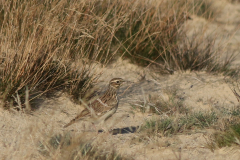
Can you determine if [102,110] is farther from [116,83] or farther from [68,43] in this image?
[68,43]

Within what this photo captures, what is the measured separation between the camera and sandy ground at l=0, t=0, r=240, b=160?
418 centimetres

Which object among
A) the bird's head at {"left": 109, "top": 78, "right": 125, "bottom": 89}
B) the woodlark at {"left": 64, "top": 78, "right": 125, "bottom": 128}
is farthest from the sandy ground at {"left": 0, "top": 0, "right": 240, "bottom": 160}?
the bird's head at {"left": 109, "top": 78, "right": 125, "bottom": 89}

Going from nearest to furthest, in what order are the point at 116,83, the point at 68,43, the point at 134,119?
1. the point at 68,43
2. the point at 116,83
3. the point at 134,119

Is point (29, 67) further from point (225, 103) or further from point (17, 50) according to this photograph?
point (225, 103)

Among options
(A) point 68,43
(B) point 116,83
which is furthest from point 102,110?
(A) point 68,43

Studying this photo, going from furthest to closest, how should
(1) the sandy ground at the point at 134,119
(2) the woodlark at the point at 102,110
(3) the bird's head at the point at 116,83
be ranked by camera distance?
(3) the bird's head at the point at 116,83 → (2) the woodlark at the point at 102,110 → (1) the sandy ground at the point at 134,119

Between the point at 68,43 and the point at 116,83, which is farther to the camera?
the point at 116,83

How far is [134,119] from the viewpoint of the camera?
5598 mm

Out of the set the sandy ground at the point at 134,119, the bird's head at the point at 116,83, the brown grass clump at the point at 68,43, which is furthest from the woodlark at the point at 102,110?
the brown grass clump at the point at 68,43

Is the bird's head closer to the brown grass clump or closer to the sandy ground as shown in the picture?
the brown grass clump

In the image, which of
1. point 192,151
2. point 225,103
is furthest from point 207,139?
point 225,103

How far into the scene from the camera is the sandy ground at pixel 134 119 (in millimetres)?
4180

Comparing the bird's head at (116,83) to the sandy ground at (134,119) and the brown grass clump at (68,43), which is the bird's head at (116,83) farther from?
the sandy ground at (134,119)

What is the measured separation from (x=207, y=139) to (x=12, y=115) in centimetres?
254
